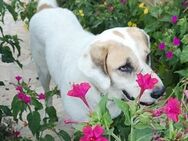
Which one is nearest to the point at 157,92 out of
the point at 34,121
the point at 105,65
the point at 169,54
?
the point at 105,65

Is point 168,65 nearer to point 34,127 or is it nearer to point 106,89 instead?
point 106,89

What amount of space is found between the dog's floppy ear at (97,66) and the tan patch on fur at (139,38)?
0.68 feet

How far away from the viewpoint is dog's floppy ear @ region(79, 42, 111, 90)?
2.76 metres

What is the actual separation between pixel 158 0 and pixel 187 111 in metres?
2.89

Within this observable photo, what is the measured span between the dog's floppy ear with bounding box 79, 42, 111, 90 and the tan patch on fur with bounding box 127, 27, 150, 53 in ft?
0.68

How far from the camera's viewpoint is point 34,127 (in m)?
2.68

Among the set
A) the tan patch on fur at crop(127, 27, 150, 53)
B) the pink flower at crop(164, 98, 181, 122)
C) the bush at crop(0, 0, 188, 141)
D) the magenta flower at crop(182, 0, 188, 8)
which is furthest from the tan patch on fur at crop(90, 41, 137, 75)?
the pink flower at crop(164, 98, 181, 122)

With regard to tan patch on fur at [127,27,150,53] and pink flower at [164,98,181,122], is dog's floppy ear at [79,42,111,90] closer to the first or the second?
tan patch on fur at [127,27,150,53]

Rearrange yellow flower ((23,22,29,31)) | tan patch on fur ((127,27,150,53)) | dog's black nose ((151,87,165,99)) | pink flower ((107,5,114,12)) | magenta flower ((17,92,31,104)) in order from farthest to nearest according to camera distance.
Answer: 1. yellow flower ((23,22,29,31))
2. pink flower ((107,5,114,12))
3. tan patch on fur ((127,27,150,53))
4. dog's black nose ((151,87,165,99))
5. magenta flower ((17,92,31,104))

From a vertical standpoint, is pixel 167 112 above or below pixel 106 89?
above

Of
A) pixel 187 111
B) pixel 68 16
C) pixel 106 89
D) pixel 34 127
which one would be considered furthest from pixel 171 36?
pixel 187 111

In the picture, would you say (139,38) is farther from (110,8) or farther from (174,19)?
(110,8)

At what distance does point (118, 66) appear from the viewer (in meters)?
2.76

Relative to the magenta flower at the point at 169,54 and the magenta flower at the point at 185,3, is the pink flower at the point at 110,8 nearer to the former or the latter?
the magenta flower at the point at 185,3
